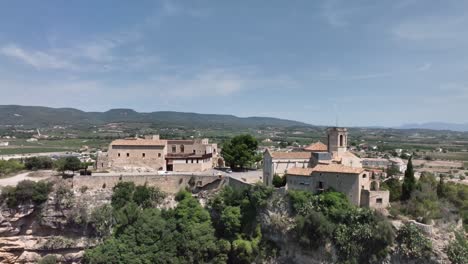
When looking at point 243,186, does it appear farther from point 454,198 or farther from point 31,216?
point 31,216

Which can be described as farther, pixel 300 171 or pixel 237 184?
Result: pixel 237 184

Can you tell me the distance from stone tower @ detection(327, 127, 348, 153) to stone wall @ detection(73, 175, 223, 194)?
15.2 metres

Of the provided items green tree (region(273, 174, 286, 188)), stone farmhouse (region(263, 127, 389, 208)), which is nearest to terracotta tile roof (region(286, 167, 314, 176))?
stone farmhouse (region(263, 127, 389, 208))

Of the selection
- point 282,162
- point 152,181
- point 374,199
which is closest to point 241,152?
point 282,162

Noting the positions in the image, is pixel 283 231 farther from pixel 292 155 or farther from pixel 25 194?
pixel 25 194

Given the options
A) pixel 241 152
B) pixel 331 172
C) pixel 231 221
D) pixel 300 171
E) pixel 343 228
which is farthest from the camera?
pixel 241 152

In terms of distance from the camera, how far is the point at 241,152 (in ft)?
171

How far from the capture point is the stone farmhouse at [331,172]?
32.9 meters

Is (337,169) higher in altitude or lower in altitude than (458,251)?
higher

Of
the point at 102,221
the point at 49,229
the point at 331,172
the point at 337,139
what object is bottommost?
the point at 49,229

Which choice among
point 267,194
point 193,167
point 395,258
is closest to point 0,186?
point 193,167

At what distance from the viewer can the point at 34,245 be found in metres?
40.4

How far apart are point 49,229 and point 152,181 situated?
13.2 m

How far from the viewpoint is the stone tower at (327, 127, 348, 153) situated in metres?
38.7
